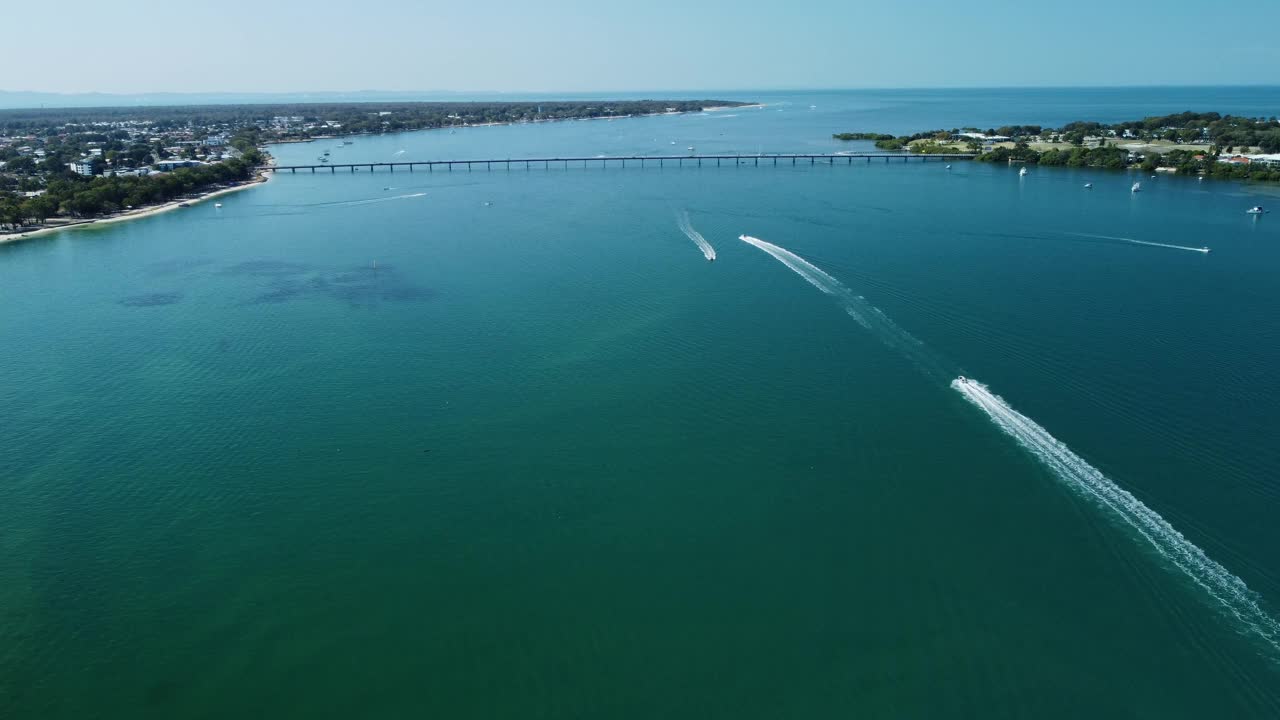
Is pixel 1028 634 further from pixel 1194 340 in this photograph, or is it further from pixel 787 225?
pixel 787 225

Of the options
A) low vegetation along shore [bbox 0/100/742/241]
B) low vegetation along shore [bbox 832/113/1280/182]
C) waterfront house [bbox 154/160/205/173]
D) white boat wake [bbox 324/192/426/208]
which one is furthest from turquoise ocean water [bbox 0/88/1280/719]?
waterfront house [bbox 154/160/205/173]

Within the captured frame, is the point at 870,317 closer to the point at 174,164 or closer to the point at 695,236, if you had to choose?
the point at 695,236

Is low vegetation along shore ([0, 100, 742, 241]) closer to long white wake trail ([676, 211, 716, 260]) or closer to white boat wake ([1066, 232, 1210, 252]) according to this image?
long white wake trail ([676, 211, 716, 260])

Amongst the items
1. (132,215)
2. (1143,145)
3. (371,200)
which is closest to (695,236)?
(371,200)

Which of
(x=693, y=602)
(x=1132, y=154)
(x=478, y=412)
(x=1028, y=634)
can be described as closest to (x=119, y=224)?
(x=478, y=412)

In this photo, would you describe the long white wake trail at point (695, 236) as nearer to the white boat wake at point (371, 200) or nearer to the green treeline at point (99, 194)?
the white boat wake at point (371, 200)

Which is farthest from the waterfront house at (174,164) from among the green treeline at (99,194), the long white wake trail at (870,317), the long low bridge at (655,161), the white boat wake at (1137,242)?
the white boat wake at (1137,242)
